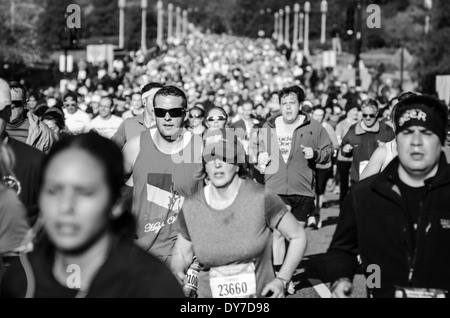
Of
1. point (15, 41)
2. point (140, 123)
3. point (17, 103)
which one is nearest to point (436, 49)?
point (15, 41)

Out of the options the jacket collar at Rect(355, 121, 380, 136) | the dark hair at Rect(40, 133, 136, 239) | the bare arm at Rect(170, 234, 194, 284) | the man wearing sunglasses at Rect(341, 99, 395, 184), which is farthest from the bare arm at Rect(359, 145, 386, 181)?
the jacket collar at Rect(355, 121, 380, 136)

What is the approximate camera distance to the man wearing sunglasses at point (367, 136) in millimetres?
12641

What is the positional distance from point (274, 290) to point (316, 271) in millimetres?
5960

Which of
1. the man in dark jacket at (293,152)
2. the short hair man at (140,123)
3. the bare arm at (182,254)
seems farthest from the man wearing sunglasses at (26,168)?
the man in dark jacket at (293,152)

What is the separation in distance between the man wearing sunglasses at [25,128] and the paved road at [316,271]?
251cm

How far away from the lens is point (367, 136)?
41.7 feet

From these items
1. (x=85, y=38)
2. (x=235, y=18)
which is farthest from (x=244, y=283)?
(x=235, y=18)

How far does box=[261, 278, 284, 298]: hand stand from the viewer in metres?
5.30

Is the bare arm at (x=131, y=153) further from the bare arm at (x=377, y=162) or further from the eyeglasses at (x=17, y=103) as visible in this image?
the bare arm at (x=377, y=162)

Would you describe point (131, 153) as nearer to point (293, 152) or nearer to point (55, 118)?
point (293, 152)

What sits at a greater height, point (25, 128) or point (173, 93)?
point (173, 93)

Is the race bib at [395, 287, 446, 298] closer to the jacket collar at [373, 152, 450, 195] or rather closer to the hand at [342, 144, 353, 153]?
the jacket collar at [373, 152, 450, 195]

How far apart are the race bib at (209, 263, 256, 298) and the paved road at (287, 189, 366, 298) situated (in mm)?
2766

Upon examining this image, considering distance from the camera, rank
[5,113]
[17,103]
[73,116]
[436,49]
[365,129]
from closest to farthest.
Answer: [5,113] → [17,103] → [365,129] → [73,116] → [436,49]
